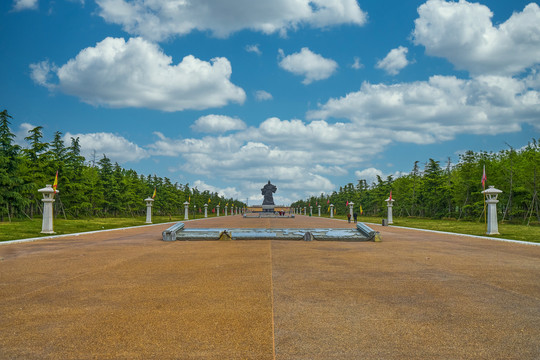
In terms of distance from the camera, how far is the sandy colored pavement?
15.0ft

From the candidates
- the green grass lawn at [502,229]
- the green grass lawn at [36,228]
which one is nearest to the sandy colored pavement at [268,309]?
the green grass lawn at [36,228]

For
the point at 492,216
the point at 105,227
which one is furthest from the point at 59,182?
the point at 492,216

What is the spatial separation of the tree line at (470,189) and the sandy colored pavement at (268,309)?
103 feet

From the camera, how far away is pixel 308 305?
642cm

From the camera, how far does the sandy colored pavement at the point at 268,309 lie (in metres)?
4.56

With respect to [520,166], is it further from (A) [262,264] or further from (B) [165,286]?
(B) [165,286]

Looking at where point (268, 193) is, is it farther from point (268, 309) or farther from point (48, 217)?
point (268, 309)

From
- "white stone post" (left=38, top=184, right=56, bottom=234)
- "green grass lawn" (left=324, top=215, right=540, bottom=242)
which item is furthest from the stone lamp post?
"white stone post" (left=38, top=184, right=56, bottom=234)

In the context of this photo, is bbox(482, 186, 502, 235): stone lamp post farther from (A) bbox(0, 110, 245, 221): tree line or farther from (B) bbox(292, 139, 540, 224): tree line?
(A) bbox(0, 110, 245, 221): tree line

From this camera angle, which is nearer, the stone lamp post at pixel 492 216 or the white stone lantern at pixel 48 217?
the white stone lantern at pixel 48 217

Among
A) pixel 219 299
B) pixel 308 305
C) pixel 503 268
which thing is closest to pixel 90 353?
pixel 219 299

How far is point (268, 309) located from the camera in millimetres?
6180

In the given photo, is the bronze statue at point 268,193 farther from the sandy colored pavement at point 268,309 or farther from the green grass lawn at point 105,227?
the sandy colored pavement at point 268,309

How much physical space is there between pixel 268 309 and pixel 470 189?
5214 cm
